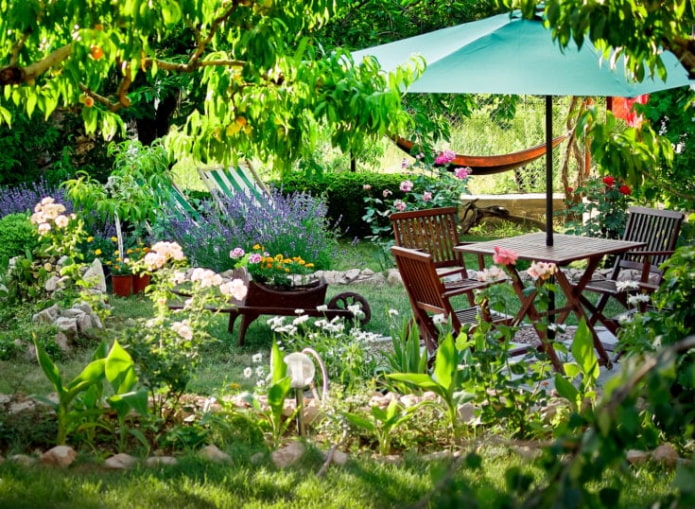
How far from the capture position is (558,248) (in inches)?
224

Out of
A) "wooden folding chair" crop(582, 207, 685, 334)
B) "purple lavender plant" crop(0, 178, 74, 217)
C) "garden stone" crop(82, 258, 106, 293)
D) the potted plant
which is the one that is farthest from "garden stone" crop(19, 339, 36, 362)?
"wooden folding chair" crop(582, 207, 685, 334)

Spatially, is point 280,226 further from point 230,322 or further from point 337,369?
point 337,369

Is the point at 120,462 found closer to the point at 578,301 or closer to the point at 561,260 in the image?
the point at 561,260

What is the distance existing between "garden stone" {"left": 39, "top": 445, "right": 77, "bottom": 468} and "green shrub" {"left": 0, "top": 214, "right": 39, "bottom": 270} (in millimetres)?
3913

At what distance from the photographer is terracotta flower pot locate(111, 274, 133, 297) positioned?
7.42 metres

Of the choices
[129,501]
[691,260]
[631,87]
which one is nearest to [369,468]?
[129,501]

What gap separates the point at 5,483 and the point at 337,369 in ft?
6.47

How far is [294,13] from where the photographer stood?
12.6ft

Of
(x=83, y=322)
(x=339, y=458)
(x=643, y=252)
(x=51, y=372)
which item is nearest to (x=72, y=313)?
(x=83, y=322)

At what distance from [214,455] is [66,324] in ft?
8.28

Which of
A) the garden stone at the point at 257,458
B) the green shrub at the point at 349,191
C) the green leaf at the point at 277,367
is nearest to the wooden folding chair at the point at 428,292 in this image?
the green leaf at the point at 277,367

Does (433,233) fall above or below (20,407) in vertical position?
above

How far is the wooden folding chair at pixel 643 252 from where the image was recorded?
18.7ft

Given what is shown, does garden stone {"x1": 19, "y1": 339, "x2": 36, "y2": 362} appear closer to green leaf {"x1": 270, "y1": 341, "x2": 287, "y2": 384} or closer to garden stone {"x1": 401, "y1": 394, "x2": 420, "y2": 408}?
green leaf {"x1": 270, "y1": 341, "x2": 287, "y2": 384}
